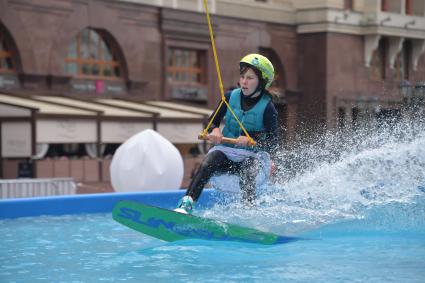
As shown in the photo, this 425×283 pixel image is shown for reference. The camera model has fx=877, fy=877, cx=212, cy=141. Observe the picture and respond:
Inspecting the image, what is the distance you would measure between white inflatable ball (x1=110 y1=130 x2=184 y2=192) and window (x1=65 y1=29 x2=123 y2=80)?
16.5m

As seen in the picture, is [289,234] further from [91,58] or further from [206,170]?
[91,58]

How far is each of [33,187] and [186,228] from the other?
265 inches

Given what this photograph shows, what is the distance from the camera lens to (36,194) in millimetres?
13672

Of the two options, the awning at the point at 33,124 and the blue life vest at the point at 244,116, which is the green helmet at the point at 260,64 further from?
the awning at the point at 33,124

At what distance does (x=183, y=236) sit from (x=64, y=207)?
2.98m

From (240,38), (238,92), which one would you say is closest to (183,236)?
(238,92)

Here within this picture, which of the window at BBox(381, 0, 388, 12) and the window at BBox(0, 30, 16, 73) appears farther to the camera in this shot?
the window at BBox(381, 0, 388, 12)

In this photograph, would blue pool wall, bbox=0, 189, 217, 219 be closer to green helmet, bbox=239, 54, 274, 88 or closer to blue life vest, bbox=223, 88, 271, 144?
blue life vest, bbox=223, 88, 271, 144

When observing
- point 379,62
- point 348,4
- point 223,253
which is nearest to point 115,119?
point 348,4

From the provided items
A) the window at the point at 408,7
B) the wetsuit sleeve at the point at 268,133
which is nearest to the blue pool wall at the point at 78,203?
the wetsuit sleeve at the point at 268,133

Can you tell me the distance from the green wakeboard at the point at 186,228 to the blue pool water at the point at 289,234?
3.2 inches

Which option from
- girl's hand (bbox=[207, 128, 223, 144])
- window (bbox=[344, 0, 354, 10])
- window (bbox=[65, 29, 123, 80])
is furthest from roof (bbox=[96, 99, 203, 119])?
girl's hand (bbox=[207, 128, 223, 144])

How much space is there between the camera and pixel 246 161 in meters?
8.20

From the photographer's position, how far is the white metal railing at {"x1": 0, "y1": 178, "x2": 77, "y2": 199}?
13.3 metres
